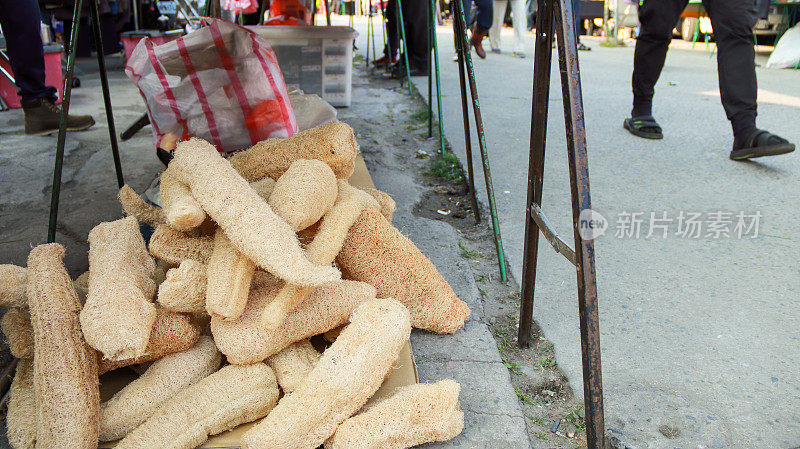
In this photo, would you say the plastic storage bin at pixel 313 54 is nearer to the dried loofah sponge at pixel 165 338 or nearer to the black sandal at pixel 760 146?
the black sandal at pixel 760 146

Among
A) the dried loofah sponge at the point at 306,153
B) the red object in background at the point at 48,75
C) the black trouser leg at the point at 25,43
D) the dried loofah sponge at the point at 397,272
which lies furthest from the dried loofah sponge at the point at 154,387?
the red object in background at the point at 48,75

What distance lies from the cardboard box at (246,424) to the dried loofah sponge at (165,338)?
0.17 feet

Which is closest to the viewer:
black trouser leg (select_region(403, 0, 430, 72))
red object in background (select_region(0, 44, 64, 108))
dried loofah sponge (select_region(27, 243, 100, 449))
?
dried loofah sponge (select_region(27, 243, 100, 449))

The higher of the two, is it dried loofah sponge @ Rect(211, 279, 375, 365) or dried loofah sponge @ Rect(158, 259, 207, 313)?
dried loofah sponge @ Rect(158, 259, 207, 313)

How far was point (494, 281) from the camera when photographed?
2057 millimetres

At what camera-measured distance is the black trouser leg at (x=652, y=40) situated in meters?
3.16

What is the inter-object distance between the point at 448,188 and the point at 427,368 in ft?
5.15

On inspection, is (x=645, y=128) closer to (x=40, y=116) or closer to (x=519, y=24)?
(x=40, y=116)

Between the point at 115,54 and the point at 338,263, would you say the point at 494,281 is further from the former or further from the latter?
the point at 115,54

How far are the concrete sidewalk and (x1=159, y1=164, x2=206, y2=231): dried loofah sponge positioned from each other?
105cm

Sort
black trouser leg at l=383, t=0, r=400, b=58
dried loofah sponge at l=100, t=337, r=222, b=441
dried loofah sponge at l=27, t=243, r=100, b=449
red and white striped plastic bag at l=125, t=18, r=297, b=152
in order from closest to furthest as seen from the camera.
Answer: dried loofah sponge at l=27, t=243, r=100, b=449, dried loofah sponge at l=100, t=337, r=222, b=441, red and white striped plastic bag at l=125, t=18, r=297, b=152, black trouser leg at l=383, t=0, r=400, b=58

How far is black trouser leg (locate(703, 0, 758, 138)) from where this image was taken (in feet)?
9.23

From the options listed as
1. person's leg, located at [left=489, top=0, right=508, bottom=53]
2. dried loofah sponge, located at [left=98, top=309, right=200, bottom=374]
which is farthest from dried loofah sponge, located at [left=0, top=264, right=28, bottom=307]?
person's leg, located at [left=489, top=0, right=508, bottom=53]

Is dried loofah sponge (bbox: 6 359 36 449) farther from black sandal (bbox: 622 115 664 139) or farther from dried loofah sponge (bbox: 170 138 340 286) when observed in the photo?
black sandal (bbox: 622 115 664 139)
